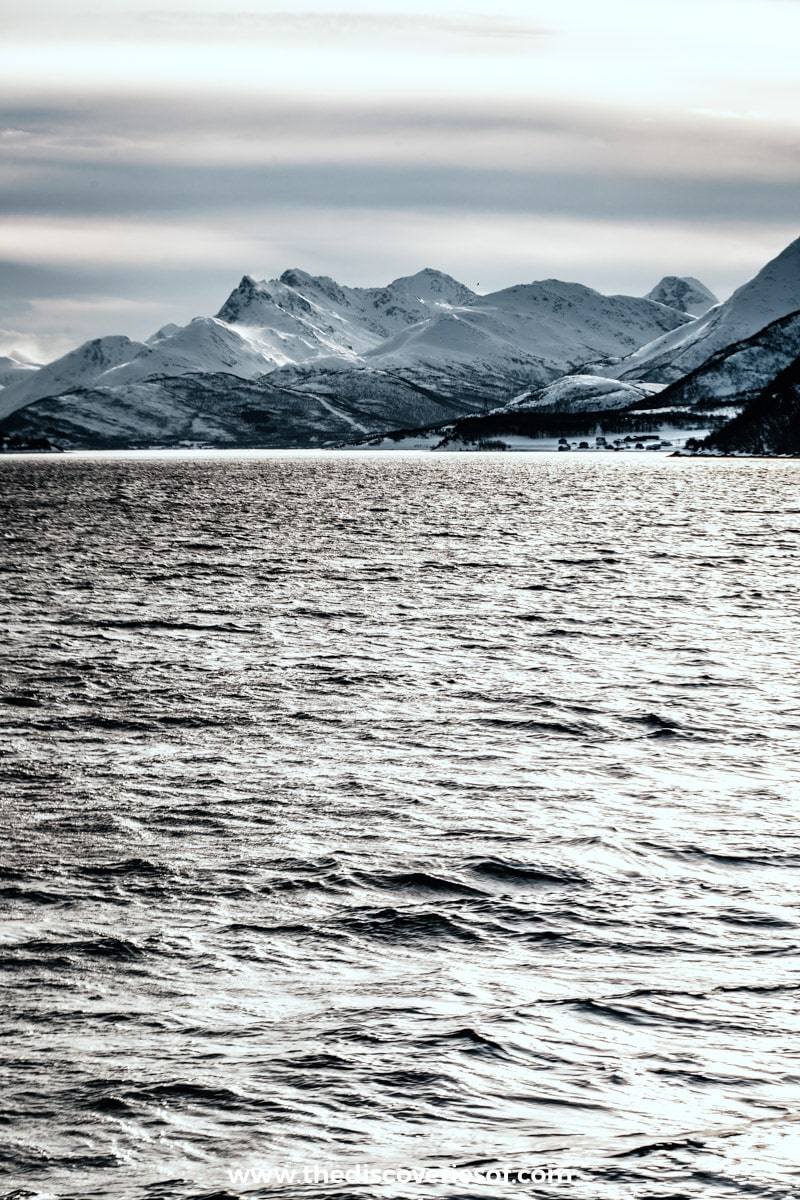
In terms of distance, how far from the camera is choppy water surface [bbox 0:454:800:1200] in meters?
14.7

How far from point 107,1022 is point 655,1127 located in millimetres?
6970

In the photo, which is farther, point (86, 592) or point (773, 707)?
point (86, 592)

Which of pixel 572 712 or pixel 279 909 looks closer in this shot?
pixel 279 909

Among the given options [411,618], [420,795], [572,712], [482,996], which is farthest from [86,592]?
[482,996]

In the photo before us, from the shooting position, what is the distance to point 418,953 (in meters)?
20.3

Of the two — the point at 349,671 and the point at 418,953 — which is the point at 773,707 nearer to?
the point at 349,671

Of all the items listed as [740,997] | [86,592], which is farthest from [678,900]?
[86,592]

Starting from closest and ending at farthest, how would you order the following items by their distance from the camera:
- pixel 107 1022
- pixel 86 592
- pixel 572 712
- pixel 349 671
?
1. pixel 107 1022
2. pixel 572 712
3. pixel 349 671
4. pixel 86 592

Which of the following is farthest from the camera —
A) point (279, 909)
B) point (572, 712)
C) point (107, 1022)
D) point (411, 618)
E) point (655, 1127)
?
point (411, 618)

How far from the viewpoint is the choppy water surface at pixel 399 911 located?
48.3 ft

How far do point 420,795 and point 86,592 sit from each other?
4550 centimetres

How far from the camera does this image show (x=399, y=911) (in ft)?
72.2

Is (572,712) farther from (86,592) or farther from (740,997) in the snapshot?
(86,592)

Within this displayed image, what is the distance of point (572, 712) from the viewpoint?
127 feet
